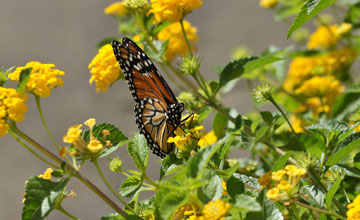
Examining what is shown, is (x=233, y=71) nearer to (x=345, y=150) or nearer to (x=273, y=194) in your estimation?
(x=345, y=150)

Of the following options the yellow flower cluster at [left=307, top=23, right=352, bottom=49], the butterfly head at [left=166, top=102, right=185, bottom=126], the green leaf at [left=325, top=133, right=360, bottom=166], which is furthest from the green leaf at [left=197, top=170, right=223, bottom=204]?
the yellow flower cluster at [left=307, top=23, right=352, bottom=49]

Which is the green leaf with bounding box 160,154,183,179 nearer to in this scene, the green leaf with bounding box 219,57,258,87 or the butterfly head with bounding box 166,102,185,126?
the butterfly head with bounding box 166,102,185,126

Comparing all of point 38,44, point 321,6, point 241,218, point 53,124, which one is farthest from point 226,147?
point 38,44

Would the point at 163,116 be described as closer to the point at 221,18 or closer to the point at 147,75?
the point at 147,75

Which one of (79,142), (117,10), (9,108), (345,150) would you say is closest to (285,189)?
(345,150)

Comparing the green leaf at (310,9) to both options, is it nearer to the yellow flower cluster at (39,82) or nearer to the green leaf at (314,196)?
the green leaf at (314,196)

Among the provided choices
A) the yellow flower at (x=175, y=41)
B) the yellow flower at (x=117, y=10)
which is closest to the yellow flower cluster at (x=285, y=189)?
the yellow flower at (x=175, y=41)
